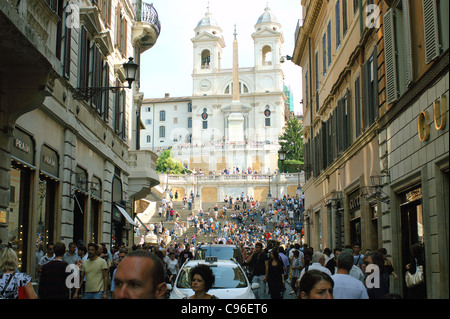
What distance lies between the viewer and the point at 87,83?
18922 millimetres

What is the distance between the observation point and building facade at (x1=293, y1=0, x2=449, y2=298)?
1077 centimetres

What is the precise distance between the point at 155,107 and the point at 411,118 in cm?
13139

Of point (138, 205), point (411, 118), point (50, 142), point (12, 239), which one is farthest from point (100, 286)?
point (138, 205)

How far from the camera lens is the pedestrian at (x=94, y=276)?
11.1m

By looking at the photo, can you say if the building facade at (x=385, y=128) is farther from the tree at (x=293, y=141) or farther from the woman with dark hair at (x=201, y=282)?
the tree at (x=293, y=141)

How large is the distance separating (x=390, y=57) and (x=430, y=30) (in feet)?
10.1

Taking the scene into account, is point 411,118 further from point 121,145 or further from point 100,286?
point 121,145

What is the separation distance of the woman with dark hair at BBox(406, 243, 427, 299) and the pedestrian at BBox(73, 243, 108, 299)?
5331 mm

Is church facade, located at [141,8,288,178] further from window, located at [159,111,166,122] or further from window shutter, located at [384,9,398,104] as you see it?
window shutter, located at [384,9,398,104]

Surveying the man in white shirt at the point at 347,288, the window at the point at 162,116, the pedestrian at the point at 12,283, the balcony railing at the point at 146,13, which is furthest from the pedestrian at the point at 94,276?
the window at the point at 162,116

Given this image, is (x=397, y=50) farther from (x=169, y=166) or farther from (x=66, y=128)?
(x=169, y=166)

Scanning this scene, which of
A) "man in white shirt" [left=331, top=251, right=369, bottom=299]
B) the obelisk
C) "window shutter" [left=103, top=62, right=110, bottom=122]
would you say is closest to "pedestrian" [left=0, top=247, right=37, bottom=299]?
"man in white shirt" [left=331, top=251, right=369, bottom=299]

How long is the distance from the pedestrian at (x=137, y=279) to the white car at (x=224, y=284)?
25.4 feet

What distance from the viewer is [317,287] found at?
459cm
